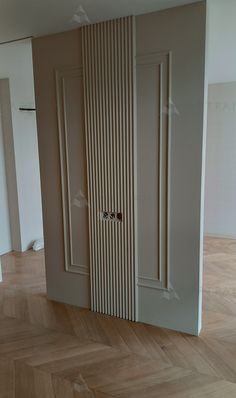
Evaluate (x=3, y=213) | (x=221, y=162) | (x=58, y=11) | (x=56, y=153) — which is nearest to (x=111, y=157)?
(x=56, y=153)

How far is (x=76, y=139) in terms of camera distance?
281cm

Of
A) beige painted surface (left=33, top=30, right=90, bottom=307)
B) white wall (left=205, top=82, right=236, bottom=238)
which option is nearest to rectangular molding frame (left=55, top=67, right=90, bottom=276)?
beige painted surface (left=33, top=30, right=90, bottom=307)

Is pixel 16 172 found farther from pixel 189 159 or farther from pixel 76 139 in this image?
pixel 189 159

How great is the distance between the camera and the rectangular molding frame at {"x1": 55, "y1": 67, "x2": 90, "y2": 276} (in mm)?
2754

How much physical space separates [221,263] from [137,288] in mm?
1813

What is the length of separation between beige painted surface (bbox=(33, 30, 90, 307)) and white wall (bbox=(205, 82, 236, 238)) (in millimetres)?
2984

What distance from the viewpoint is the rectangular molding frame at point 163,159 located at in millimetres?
2373

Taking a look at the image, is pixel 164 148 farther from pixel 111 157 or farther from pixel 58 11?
pixel 58 11

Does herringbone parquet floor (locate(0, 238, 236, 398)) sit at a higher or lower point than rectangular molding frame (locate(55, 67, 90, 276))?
lower

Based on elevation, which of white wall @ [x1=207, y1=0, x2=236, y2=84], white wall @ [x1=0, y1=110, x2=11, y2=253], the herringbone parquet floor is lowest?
the herringbone parquet floor

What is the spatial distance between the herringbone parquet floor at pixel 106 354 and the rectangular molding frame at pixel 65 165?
440 millimetres

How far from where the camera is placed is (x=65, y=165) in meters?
2.90

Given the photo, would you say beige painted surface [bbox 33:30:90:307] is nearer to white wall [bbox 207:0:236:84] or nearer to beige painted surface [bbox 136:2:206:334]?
beige painted surface [bbox 136:2:206:334]

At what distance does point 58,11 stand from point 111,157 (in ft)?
3.82
